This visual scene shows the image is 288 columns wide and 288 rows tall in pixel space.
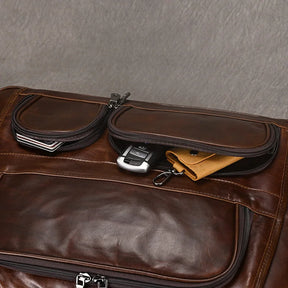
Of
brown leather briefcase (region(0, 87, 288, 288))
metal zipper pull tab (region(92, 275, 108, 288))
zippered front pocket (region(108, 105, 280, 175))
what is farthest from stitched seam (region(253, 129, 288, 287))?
metal zipper pull tab (region(92, 275, 108, 288))

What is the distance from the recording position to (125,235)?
955 millimetres

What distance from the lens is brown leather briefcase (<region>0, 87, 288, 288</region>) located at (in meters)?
0.94

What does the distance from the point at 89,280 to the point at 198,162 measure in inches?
11.8

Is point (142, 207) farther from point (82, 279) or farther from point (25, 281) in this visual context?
point (25, 281)

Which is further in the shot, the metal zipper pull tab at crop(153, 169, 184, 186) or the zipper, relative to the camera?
the metal zipper pull tab at crop(153, 169, 184, 186)

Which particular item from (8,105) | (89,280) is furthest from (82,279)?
(8,105)

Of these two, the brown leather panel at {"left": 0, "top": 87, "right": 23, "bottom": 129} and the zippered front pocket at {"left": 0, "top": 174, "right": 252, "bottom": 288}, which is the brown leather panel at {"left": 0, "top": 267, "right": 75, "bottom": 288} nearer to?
the zippered front pocket at {"left": 0, "top": 174, "right": 252, "bottom": 288}

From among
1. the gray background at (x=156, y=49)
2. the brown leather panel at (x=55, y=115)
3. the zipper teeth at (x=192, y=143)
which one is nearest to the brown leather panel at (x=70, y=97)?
the brown leather panel at (x=55, y=115)

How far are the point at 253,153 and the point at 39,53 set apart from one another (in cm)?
78

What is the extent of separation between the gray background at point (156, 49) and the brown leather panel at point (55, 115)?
12.5 inches

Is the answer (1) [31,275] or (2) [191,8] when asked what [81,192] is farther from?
(2) [191,8]

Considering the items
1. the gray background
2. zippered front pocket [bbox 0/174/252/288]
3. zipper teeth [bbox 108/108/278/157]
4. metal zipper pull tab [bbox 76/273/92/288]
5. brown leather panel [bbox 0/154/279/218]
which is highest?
the gray background

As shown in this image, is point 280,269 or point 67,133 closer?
point 280,269

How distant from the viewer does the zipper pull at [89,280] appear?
0.97 metres
